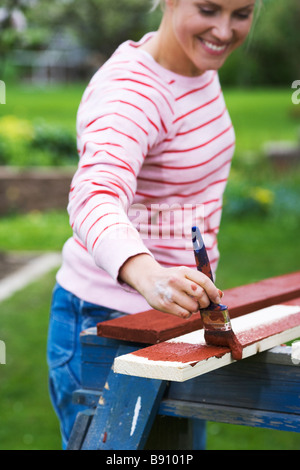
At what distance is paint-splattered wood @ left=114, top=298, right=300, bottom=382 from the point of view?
1.49 m

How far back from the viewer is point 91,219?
1.59m

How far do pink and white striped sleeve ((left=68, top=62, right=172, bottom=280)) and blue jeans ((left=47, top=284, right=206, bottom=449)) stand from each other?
1.39ft

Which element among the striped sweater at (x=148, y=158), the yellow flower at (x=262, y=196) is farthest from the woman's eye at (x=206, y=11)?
the yellow flower at (x=262, y=196)

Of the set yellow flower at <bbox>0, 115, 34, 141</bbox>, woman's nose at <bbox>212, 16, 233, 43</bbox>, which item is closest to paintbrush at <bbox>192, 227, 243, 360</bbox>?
woman's nose at <bbox>212, 16, 233, 43</bbox>

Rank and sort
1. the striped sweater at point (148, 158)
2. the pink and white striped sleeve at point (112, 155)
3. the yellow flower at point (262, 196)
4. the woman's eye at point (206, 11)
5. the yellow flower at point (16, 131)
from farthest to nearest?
the yellow flower at point (16, 131), the yellow flower at point (262, 196), the woman's eye at point (206, 11), the striped sweater at point (148, 158), the pink and white striped sleeve at point (112, 155)

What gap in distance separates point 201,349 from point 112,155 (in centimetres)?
45

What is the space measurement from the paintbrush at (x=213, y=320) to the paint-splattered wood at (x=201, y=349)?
0.02 m

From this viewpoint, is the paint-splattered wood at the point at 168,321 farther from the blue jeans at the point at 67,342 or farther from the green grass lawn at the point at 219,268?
the green grass lawn at the point at 219,268

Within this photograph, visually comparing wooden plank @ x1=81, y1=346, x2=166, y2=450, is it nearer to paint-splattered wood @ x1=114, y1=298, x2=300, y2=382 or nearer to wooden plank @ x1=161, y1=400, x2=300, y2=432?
wooden plank @ x1=161, y1=400, x2=300, y2=432

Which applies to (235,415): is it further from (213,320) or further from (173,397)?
(213,320)

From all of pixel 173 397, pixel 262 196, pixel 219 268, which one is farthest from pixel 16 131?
pixel 173 397

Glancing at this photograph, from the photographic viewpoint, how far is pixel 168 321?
5.96 feet

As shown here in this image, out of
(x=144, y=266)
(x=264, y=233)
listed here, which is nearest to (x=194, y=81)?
(x=144, y=266)

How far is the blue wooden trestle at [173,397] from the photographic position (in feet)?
5.78
